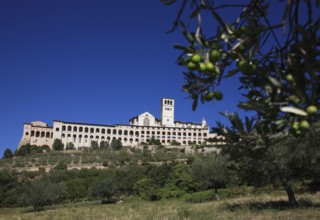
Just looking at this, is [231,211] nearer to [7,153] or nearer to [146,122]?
[7,153]

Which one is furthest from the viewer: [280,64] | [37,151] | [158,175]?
[37,151]

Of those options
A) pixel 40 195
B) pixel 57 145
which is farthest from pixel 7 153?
pixel 40 195

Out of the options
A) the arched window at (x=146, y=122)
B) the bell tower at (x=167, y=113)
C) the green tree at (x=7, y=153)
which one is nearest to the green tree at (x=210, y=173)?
the green tree at (x=7, y=153)

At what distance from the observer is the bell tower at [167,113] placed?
109 metres

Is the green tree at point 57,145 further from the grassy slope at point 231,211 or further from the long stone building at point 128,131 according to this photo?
the grassy slope at point 231,211

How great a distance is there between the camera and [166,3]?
5.82 feet

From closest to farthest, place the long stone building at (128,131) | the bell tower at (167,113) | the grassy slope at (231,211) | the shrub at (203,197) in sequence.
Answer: the grassy slope at (231,211) → the shrub at (203,197) → the long stone building at (128,131) → the bell tower at (167,113)

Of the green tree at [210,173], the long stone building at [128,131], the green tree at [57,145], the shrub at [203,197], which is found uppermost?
the long stone building at [128,131]

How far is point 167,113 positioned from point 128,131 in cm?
1451

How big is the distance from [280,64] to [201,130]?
345 ft

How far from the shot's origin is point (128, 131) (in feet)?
348

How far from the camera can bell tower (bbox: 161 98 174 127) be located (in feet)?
357

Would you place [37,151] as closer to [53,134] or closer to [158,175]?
[53,134]

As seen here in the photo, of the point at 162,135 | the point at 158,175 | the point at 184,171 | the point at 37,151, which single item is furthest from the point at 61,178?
the point at 162,135
